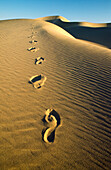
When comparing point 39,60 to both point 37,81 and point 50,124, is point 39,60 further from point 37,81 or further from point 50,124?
point 50,124

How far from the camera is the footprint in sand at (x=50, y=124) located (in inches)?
71.5

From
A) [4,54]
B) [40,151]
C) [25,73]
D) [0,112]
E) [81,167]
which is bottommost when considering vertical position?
[81,167]

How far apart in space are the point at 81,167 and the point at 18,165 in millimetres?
856

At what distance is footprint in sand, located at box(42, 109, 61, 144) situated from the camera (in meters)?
1.82

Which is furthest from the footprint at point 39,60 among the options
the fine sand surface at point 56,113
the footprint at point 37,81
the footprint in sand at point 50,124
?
the footprint in sand at point 50,124

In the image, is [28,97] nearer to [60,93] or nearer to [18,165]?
[60,93]

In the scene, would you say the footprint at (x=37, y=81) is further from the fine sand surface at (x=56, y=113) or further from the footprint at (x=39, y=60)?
the footprint at (x=39, y=60)

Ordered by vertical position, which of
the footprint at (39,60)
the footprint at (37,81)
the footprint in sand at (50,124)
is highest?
the footprint at (39,60)

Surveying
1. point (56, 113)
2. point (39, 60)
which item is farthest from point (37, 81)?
point (39, 60)

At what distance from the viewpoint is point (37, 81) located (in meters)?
3.13

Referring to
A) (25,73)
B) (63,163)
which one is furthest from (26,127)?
(25,73)

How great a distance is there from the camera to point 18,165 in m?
1.49

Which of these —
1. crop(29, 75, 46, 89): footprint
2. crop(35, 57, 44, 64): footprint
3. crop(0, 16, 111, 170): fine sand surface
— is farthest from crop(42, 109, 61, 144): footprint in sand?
crop(35, 57, 44, 64): footprint

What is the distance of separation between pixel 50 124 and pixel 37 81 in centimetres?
144
